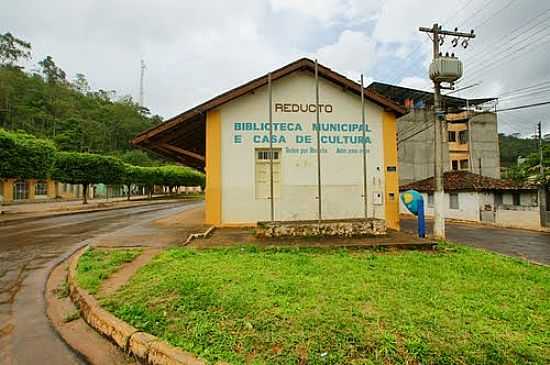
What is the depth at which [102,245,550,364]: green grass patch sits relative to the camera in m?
2.50

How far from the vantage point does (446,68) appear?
32.8ft

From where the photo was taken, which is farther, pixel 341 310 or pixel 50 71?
pixel 50 71

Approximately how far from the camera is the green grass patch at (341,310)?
8.20 feet

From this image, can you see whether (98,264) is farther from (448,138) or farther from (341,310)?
(448,138)

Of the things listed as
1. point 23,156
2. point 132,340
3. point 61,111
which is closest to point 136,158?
point 61,111

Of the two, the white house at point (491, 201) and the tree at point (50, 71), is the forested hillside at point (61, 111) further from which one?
the white house at point (491, 201)

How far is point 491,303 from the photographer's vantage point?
359cm

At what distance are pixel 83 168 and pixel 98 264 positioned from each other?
24969 millimetres

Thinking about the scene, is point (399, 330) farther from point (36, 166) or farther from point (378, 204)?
point (36, 166)

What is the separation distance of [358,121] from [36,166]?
20.6 m

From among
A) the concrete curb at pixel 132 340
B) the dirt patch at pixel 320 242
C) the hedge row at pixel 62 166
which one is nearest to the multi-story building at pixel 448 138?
the dirt patch at pixel 320 242

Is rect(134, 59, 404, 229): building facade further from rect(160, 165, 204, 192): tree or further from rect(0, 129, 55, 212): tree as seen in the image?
rect(160, 165, 204, 192): tree

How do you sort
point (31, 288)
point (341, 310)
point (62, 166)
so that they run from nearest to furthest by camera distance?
point (341, 310) < point (31, 288) < point (62, 166)

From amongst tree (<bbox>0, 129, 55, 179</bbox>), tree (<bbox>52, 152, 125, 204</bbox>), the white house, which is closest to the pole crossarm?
the white house
